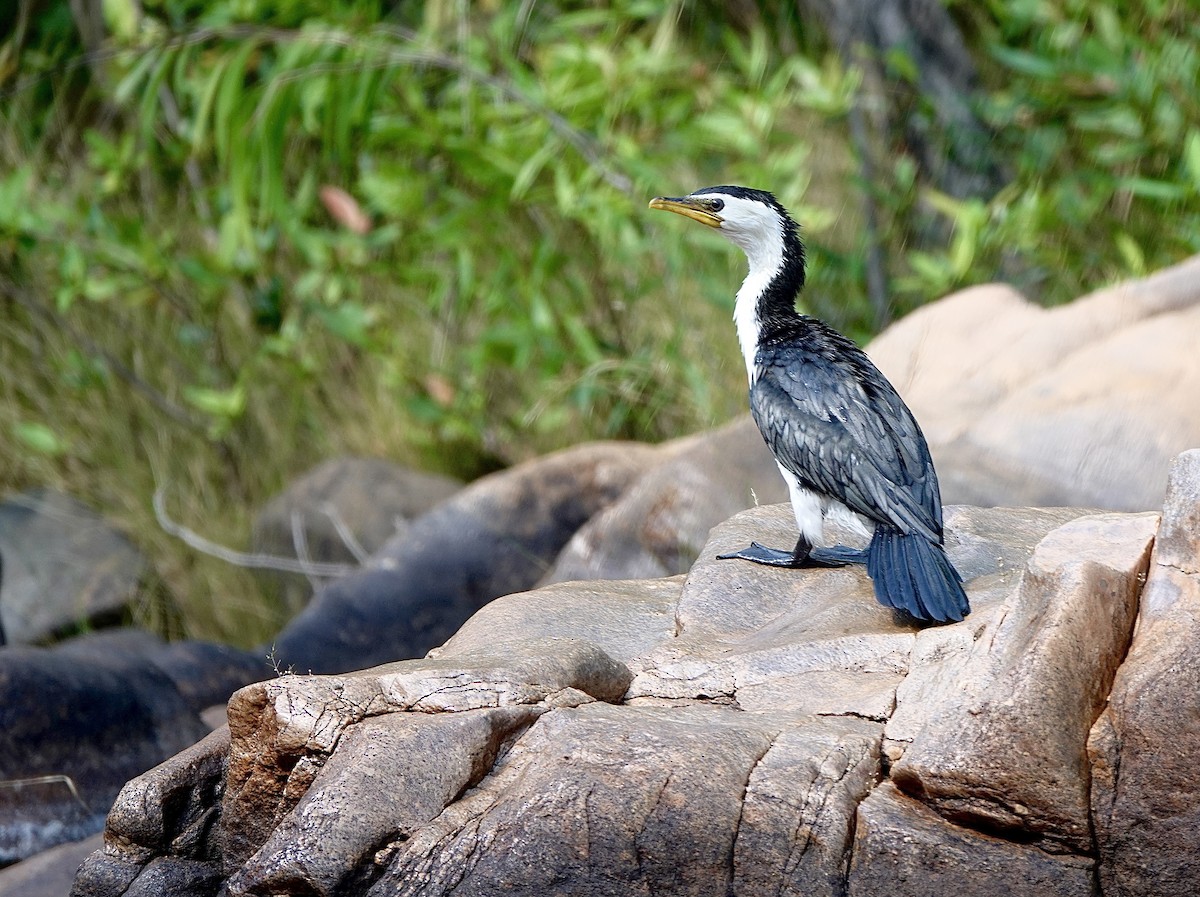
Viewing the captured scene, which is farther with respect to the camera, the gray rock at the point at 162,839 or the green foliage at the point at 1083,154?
the green foliage at the point at 1083,154

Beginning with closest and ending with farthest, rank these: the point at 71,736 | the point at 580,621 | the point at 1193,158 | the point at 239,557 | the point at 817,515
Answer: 1. the point at 580,621
2. the point at 817,515
3. the point at 71,736
4. the point at 1193,158
5. the point at 239,557

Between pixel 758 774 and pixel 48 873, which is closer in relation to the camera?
pixel 758 774

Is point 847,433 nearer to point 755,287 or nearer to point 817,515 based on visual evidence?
point 817,515

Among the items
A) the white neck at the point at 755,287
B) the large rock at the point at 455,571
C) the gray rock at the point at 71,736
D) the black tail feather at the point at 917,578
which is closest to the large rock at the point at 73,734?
the gray rock at the point at 71,736

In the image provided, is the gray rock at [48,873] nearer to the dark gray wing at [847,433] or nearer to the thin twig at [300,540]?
the dark gray wing at [847,433]

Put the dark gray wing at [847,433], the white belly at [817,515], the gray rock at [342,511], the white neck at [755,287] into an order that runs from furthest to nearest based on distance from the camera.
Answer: the gray rock at [342,511] → the white neck at [755,287] → the white belly at [817,515] → the dark gray wing at [847,433]

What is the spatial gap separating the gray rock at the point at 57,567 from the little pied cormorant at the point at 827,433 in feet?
14.1

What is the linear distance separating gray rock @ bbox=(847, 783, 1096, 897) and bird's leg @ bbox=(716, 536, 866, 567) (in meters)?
1.39

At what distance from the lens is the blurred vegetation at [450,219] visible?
6.37 metres

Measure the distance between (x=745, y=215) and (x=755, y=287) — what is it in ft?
0.74

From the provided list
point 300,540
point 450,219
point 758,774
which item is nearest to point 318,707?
point 758,774

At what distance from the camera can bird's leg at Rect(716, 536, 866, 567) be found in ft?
12.9

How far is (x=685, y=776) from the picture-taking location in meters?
2.65

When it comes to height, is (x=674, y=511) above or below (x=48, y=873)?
above
